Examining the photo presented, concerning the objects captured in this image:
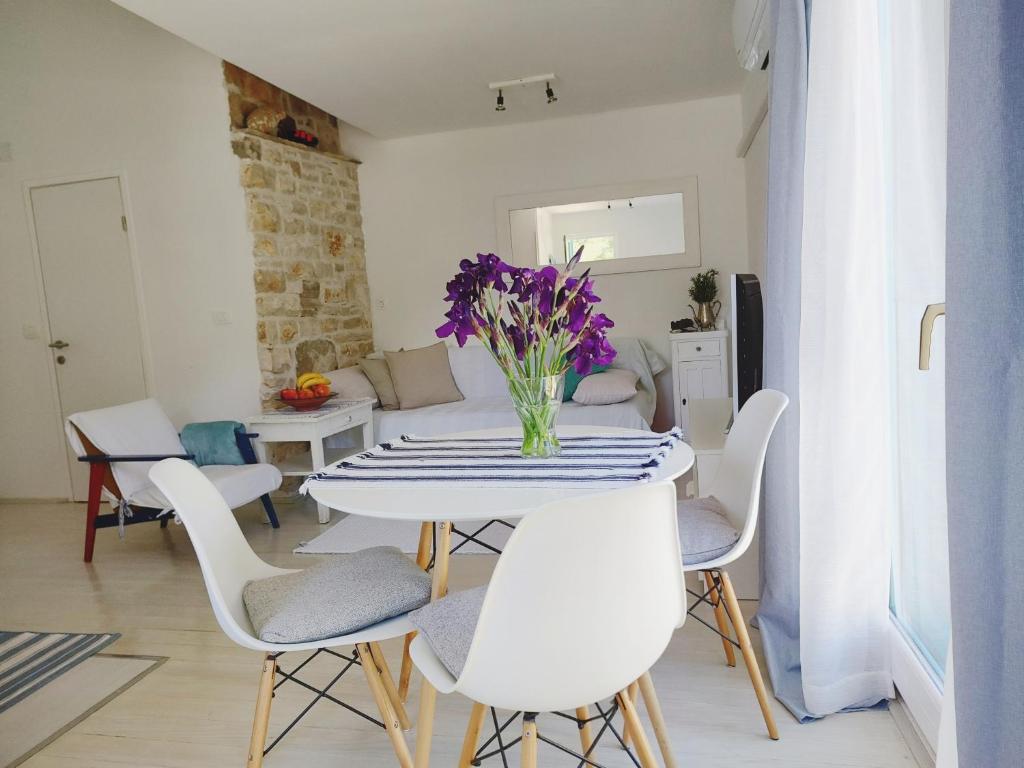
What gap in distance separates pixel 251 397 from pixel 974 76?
14.5ft

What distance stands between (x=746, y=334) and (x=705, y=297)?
2679mm

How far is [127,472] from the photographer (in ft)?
12.3

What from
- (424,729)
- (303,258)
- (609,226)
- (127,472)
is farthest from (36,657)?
(609,226)

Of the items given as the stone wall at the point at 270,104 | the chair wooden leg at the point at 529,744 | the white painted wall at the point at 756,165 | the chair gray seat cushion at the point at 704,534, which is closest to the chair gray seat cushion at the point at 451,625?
the chair wooden leg at the point at 529,744

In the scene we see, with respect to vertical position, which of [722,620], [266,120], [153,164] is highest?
[266,120]

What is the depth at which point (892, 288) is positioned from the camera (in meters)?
1.97

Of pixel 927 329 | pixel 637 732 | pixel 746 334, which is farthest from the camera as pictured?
pixel 746 334

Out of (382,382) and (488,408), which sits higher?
(382,382)

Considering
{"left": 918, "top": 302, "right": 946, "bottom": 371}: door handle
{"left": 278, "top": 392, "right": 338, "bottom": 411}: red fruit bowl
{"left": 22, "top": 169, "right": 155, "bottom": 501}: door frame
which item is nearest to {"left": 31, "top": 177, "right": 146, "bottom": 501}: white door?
{"left": 22, "top": 169, "right": 155, "bottom": 501}: door frame

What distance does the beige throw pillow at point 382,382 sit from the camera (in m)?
5.13

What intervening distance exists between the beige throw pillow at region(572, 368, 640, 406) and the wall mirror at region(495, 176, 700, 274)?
3.65 ft

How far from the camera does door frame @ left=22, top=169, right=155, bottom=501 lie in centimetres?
477

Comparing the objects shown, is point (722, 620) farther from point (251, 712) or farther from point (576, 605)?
point (251, 712)

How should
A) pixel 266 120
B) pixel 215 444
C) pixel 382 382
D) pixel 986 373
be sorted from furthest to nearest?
pixel 382 382, pixel 266 120, pixel 215 444, pixel 986 373
